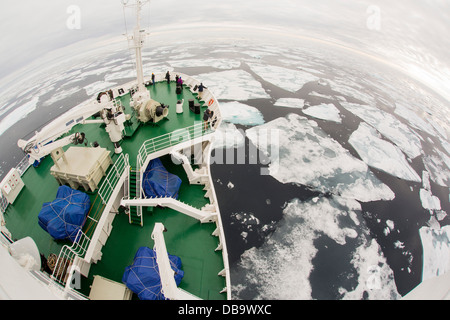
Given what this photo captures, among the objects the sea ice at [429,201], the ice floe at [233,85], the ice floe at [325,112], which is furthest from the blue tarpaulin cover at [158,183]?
the ice floe at [325,112]

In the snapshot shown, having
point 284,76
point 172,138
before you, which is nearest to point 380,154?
point 172,138

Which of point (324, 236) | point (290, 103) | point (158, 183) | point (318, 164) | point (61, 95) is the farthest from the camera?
point (61, 95)

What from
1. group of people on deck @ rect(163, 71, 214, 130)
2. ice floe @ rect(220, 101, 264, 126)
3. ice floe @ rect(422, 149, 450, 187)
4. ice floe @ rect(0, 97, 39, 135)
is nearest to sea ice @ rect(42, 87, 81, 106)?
ice floe @ rect(0, 97, 39, 135)

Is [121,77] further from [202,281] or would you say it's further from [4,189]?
[202,281]

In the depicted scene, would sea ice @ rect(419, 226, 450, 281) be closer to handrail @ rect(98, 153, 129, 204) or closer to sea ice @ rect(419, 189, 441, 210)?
sea ice @ rect(419, 189, 441, 210)

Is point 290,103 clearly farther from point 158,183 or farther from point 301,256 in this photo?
point 158,183

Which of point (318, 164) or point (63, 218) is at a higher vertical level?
point (63, 218)
